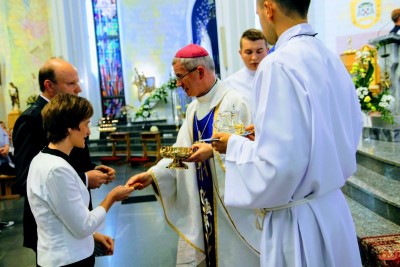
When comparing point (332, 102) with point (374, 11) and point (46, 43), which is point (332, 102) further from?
point (46, 43)

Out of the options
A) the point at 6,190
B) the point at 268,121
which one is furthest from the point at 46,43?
the point at 268,121

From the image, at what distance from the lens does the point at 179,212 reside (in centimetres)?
248

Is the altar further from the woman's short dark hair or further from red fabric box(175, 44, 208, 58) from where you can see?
the woman's short dark hair

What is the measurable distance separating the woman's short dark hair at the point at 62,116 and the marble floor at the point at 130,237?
2.21 m

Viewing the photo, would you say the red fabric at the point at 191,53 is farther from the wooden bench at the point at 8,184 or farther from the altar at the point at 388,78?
the wooden bench at the point at 8,184

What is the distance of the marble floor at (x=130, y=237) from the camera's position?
3.72m

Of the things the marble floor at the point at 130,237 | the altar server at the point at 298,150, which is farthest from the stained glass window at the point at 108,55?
the altar server at the point at 298,150

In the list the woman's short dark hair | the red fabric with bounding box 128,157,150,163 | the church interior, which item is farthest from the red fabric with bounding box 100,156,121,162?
the woman's short dark hair

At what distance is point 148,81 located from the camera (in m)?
14.6

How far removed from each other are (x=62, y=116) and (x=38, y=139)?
517mm

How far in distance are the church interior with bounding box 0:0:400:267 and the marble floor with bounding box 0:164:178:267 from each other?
1 cm

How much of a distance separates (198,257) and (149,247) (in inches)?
64.5

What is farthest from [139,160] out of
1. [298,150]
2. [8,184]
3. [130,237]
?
[298,150]

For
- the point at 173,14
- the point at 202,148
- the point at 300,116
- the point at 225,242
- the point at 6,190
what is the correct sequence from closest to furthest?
the point at 300,116, the point at 202,148, the point at 225,242, the point at 6,190, the point at 173,14
